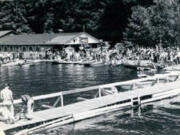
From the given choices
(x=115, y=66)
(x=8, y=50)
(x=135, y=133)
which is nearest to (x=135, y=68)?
(x=115, y=66)

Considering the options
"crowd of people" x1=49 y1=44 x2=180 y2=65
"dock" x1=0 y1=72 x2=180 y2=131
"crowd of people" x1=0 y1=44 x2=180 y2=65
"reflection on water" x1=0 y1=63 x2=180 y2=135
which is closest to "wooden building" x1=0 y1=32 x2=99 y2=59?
"crowd of people" x1=0 y1=44 x2=180 y2=65

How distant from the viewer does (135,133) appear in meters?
25.1

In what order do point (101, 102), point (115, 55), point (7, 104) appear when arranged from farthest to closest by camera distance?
point (115, 55), point (101, 102), point (7, 104)

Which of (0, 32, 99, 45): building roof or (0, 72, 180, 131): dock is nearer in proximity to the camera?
(0, 72, 180, 131): dock

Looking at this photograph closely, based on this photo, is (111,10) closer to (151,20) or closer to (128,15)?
(128,15)

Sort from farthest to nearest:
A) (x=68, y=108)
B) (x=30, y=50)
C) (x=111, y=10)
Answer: (x=111, y=10) < (x=30, y=50) < (x=68, y=108)

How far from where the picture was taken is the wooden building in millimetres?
84188

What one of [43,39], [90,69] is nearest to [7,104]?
[90,69]

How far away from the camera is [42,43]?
284ft

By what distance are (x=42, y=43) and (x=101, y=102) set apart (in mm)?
58312

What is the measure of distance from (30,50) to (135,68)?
116 ft

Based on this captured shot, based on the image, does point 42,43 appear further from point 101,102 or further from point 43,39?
point 101,102

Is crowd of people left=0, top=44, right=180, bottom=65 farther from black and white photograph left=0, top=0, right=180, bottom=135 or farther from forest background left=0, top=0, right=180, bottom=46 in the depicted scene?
forest background left=0, top=0, right=180, bottom=46

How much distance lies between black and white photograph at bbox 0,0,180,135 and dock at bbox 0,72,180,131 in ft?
0.20
